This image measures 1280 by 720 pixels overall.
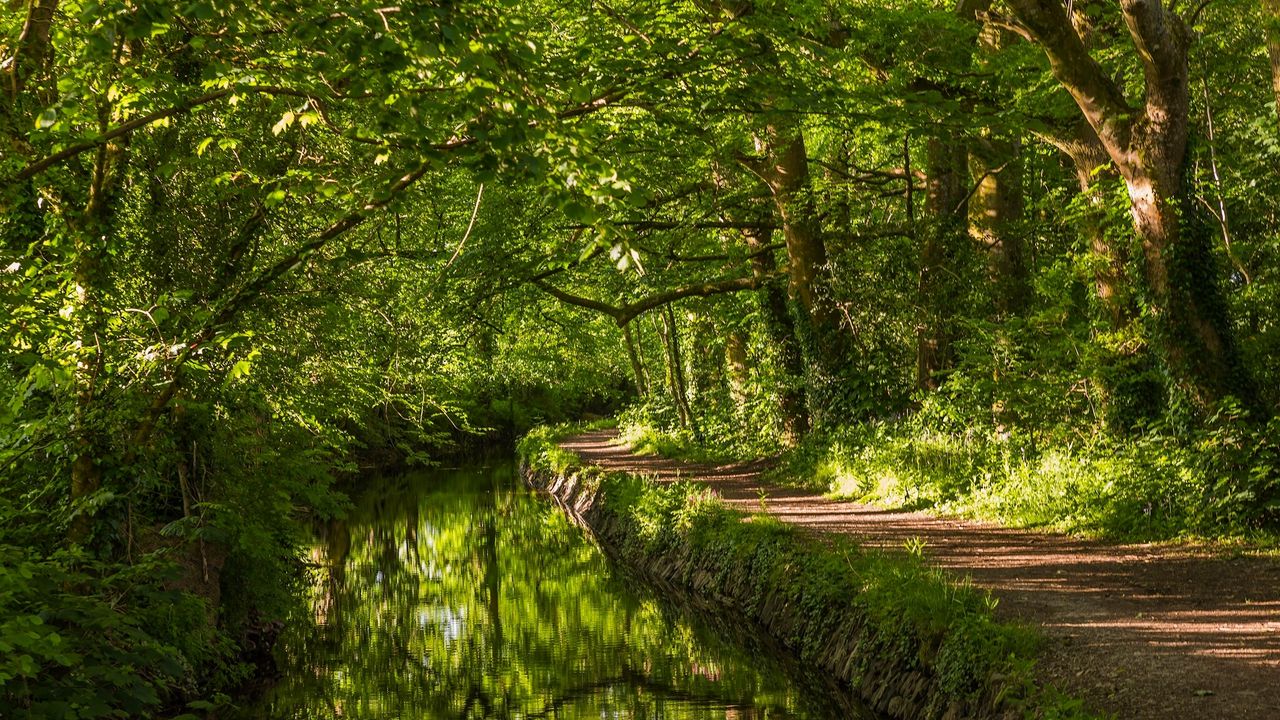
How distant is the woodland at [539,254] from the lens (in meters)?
6.05

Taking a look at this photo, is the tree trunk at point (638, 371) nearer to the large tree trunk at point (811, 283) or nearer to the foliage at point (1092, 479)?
the large tree trunk at point (811, 283)

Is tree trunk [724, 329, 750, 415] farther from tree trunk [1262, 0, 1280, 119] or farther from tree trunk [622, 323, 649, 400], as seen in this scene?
tree trunk [1262, 0, 1280, 119]

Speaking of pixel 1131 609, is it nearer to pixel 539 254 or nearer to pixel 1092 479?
pixel 1092 479

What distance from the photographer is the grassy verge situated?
734cm

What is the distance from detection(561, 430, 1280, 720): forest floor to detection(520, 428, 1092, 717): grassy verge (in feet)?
0.98

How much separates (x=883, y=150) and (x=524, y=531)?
12.4 meters

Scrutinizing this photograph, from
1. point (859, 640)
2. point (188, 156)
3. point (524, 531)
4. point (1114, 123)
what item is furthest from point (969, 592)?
point (524, 531)

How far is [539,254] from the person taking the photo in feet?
60.0

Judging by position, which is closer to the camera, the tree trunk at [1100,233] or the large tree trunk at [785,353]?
the tree trunk at [1100,233]

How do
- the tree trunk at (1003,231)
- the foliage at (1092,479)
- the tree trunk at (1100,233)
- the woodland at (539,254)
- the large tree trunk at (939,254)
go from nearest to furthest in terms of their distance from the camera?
1. the woodland at (539,254)
2. the foliage at (1092,479)
3. the tree trunk at (1100,233)
4. the tree trunk at (1003,231)
5. the large tree trunk at (939,254)

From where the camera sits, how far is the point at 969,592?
852cm

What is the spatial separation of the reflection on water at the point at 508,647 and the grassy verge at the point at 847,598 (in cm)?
49

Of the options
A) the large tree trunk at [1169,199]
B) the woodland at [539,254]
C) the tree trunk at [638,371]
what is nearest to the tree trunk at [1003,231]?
the woodland at [539,254]

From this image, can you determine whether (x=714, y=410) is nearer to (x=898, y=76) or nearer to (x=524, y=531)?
(x=524, y=531)
